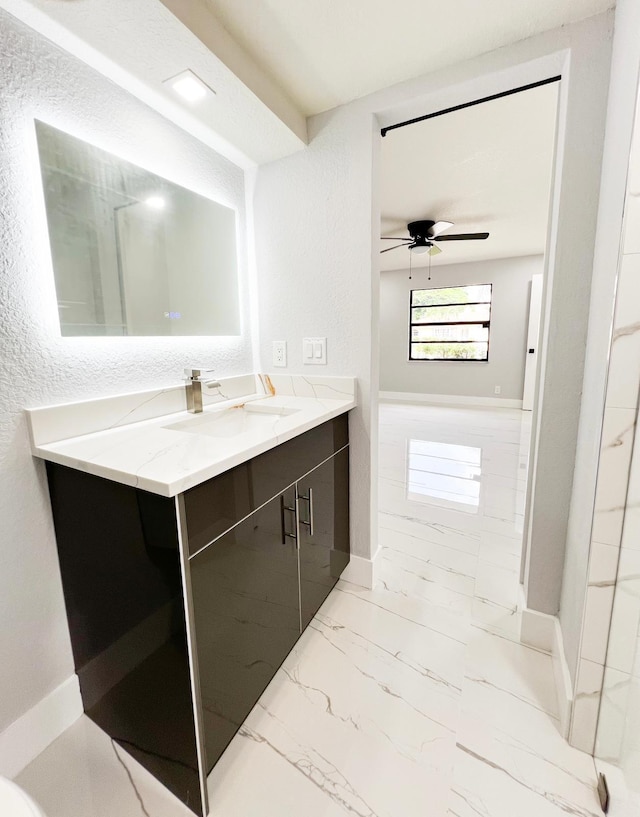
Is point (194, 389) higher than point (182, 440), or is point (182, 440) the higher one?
point (194, 389)

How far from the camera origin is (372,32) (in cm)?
121

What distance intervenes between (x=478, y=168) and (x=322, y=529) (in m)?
2.73

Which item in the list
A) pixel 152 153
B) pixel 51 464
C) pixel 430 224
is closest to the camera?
pixel 51 464

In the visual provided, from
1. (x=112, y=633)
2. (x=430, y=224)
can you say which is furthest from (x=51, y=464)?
(x=430, y=224)

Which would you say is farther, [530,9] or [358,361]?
[358,361]

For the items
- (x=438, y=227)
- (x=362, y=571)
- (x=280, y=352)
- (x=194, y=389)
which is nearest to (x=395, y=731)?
(x=362, y=571)

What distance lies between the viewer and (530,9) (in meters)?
1.13

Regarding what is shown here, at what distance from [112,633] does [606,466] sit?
1.44 m

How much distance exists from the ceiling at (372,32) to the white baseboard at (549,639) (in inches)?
82.1

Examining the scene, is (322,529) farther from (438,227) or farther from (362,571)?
(438,227)

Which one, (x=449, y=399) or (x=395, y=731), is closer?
(x=395, y=731)

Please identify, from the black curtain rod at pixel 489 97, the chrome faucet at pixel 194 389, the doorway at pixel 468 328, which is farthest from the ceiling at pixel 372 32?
the chrome faucet at pixel 194 389

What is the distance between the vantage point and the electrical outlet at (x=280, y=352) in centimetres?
184

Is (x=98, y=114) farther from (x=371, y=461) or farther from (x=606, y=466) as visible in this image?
(x=606, y=466)
